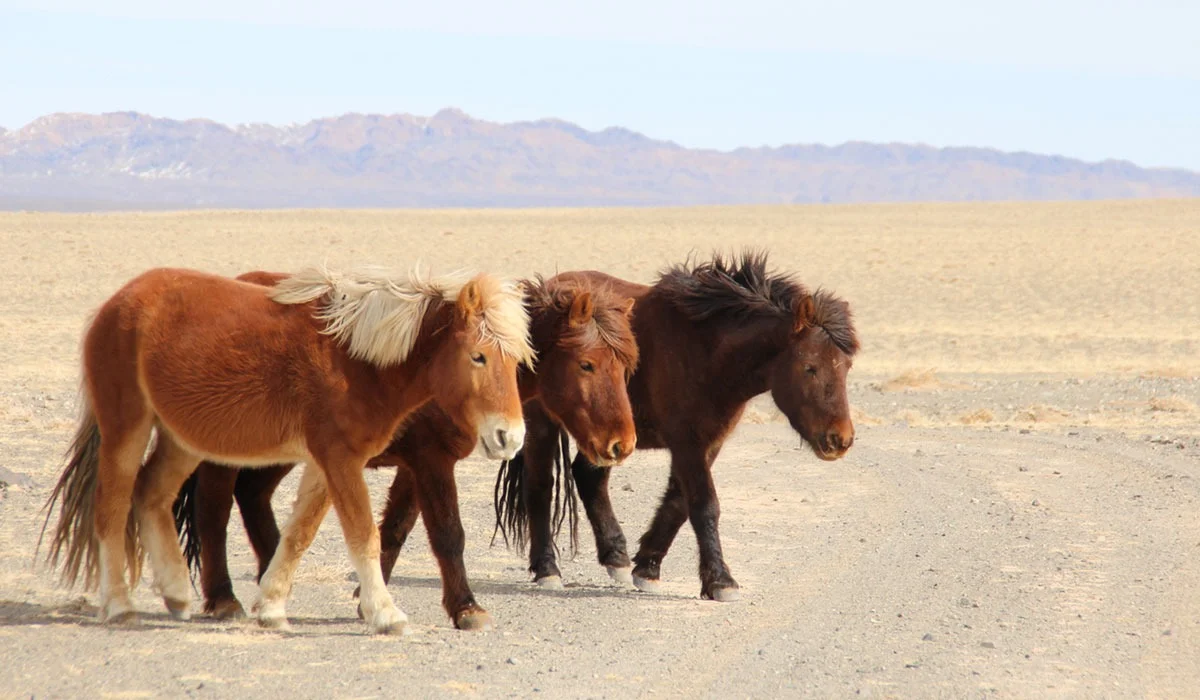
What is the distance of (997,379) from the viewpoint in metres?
21.3

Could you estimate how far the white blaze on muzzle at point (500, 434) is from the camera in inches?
234

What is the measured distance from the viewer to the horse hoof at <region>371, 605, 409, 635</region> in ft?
20.4

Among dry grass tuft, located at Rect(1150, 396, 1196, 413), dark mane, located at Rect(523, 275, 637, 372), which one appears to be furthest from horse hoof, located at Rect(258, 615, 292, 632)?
dry grass tuft, located at Rect(1150, 396, 1196, 413)

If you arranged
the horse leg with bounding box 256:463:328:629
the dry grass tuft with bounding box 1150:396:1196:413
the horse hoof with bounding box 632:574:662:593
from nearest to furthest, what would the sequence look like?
the horse leg with bounding box 256:463:328:629 → the horse hoof with bounding box 632:574:662:593 → the dry grass tuft with bounding box 1150:396:1196:413

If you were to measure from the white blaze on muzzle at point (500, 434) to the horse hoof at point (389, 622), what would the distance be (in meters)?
0.88

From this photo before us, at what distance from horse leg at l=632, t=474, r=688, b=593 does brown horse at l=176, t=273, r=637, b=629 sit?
1.22 meters

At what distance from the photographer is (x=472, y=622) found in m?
6.50

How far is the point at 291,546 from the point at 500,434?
1153mm

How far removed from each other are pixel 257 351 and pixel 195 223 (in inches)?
1619

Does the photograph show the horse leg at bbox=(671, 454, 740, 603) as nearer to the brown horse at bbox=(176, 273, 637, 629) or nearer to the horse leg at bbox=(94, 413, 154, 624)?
→ the brown horse at bbox=(176, 273, 637, 629)

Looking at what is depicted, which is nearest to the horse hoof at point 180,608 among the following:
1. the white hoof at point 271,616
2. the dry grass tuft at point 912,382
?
the white hoof at point 271,616

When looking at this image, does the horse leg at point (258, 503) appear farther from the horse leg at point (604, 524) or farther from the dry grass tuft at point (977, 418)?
the dry grass tuft at point (977, 418)

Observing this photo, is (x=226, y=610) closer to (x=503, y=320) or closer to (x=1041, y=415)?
(x=503, y=320)

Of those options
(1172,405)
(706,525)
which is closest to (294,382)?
(706,525)
